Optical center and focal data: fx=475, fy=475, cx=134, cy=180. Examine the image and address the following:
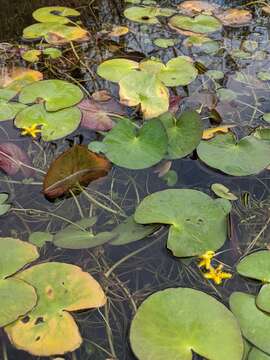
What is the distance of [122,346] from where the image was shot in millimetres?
1262

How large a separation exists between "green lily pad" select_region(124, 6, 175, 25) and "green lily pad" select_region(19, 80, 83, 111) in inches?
35.4

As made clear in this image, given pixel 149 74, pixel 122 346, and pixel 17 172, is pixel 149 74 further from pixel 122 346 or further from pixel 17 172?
pixel 122 346

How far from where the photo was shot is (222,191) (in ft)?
5.45

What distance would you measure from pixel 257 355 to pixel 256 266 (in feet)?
0.95

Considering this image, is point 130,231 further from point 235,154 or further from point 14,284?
point 235,154

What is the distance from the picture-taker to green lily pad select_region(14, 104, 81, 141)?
75.4 inches

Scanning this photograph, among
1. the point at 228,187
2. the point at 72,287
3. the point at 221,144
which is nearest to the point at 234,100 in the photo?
the point at 221,144

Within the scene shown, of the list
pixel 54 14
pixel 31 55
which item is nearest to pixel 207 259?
pixel 31 55

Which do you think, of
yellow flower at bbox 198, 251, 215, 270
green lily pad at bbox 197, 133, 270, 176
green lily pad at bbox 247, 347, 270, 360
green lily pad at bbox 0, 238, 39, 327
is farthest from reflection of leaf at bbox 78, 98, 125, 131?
green lily pad at bbox 247, 347, 270, 360

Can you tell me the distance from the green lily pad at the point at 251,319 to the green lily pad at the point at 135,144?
2.04ft

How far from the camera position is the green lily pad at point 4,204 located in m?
1.61

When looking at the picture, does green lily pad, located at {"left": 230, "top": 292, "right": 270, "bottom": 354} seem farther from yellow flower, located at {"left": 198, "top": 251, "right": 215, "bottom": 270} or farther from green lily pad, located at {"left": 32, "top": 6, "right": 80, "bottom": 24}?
green lily pad, located at {"left": 32, "top": 6, "right": 80, "bottom": 24}

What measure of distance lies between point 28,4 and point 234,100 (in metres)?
1.56

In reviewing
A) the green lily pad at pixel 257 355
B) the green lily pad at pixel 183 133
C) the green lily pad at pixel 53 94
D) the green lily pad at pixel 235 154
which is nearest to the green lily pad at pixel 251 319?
the green lily pad at pixel 257 355
